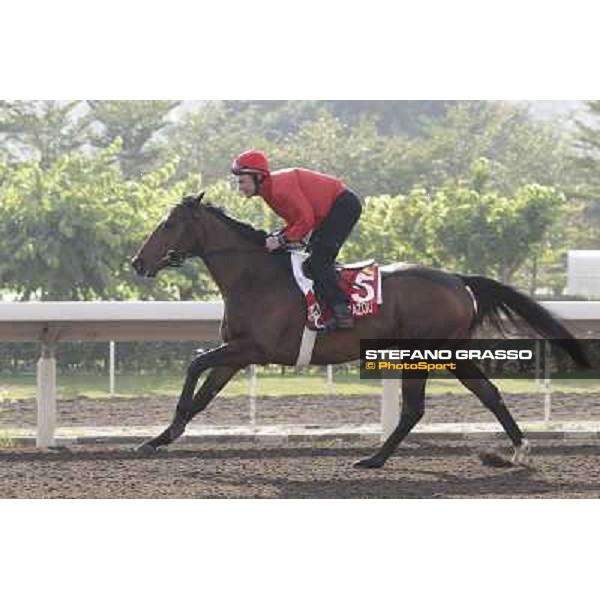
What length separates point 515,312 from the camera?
988cm

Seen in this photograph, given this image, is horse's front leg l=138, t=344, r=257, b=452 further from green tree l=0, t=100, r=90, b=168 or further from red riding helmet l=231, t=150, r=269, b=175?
green tree l=0, t=100, r=90, b=168

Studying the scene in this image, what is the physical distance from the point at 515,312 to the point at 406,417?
1.12m

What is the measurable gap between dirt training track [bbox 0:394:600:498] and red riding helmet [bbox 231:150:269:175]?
1822 millimetres

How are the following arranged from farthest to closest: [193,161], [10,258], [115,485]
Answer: [193,161] → [10,258] → [115,485]

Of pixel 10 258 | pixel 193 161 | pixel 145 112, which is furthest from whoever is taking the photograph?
pixel 193 161

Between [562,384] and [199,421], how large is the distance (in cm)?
614

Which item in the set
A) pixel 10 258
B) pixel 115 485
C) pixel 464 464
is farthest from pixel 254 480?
pixel 10 258

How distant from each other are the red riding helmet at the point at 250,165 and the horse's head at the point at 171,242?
0.48 metres

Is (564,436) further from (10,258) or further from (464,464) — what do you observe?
(10,258)

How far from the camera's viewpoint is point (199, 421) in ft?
43.8

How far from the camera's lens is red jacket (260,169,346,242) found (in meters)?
9.02

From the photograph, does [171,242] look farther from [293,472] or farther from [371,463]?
[371,463]

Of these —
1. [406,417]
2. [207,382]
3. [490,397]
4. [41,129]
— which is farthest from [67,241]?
[41,129]

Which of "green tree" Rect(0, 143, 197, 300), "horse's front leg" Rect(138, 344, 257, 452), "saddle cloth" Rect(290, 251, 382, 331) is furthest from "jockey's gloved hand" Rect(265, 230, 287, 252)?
"green tree" Rect(0, 143, 197, 300)
